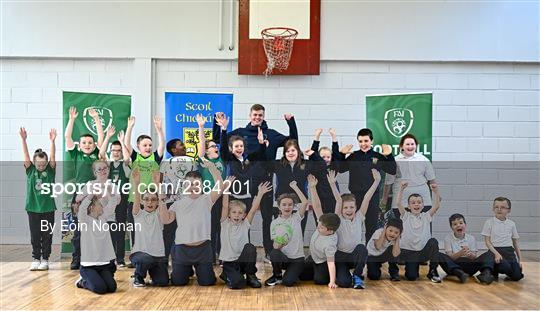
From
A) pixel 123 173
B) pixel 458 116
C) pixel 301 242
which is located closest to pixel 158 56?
pixel 123 173

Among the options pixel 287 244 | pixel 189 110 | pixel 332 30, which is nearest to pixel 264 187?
pixel 287 244

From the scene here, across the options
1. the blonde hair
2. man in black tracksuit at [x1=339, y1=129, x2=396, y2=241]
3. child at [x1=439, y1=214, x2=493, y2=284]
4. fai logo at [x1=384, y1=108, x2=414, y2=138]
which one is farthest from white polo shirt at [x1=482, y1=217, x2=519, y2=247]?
the blonde hair

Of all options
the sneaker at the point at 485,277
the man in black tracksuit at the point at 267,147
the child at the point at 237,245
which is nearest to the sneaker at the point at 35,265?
the child at the point at 237,245

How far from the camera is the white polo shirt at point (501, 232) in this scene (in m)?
5.26

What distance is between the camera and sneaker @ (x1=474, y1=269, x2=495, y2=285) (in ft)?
16.4

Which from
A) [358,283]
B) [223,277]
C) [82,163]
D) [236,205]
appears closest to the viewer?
[358,283]

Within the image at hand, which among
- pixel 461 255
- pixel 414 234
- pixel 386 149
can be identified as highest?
pixel 386 149

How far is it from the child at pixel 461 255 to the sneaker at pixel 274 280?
1605 mm

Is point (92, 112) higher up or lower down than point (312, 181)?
higher up

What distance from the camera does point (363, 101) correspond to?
725cm

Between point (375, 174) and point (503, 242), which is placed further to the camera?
point (375, 174)

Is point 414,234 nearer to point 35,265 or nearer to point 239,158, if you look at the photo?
Result: point 239,158

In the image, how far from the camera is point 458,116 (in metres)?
7.24

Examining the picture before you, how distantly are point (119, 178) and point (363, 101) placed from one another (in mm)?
3404
